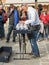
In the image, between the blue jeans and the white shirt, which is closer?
the white shirt

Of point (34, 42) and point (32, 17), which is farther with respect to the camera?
point (34, 42)

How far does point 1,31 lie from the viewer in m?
15.4

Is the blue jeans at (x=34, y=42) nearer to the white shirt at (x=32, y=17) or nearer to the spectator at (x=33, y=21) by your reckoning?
the spectator at (x=33, y=21)

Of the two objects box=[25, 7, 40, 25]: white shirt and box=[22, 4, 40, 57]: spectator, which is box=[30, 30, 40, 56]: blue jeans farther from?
box=[25, 7, 40, 25]: white shirt

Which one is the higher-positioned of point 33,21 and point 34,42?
point 33,21

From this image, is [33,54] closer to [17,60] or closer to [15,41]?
[17,60]

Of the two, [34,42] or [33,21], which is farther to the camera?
[34,42]

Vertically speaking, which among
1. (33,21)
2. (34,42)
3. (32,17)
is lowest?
(34,42)

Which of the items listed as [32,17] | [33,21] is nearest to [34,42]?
[33,21]

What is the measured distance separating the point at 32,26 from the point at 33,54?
3.98 feet

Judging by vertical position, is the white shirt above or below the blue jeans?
above

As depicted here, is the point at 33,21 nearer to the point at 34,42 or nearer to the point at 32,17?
the point at 32,17

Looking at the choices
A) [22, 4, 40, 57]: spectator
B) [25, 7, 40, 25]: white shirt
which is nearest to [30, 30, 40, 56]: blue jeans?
[22, 4, 40, 57]: spectator

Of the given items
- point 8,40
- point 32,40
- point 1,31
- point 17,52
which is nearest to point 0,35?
point 1,31
